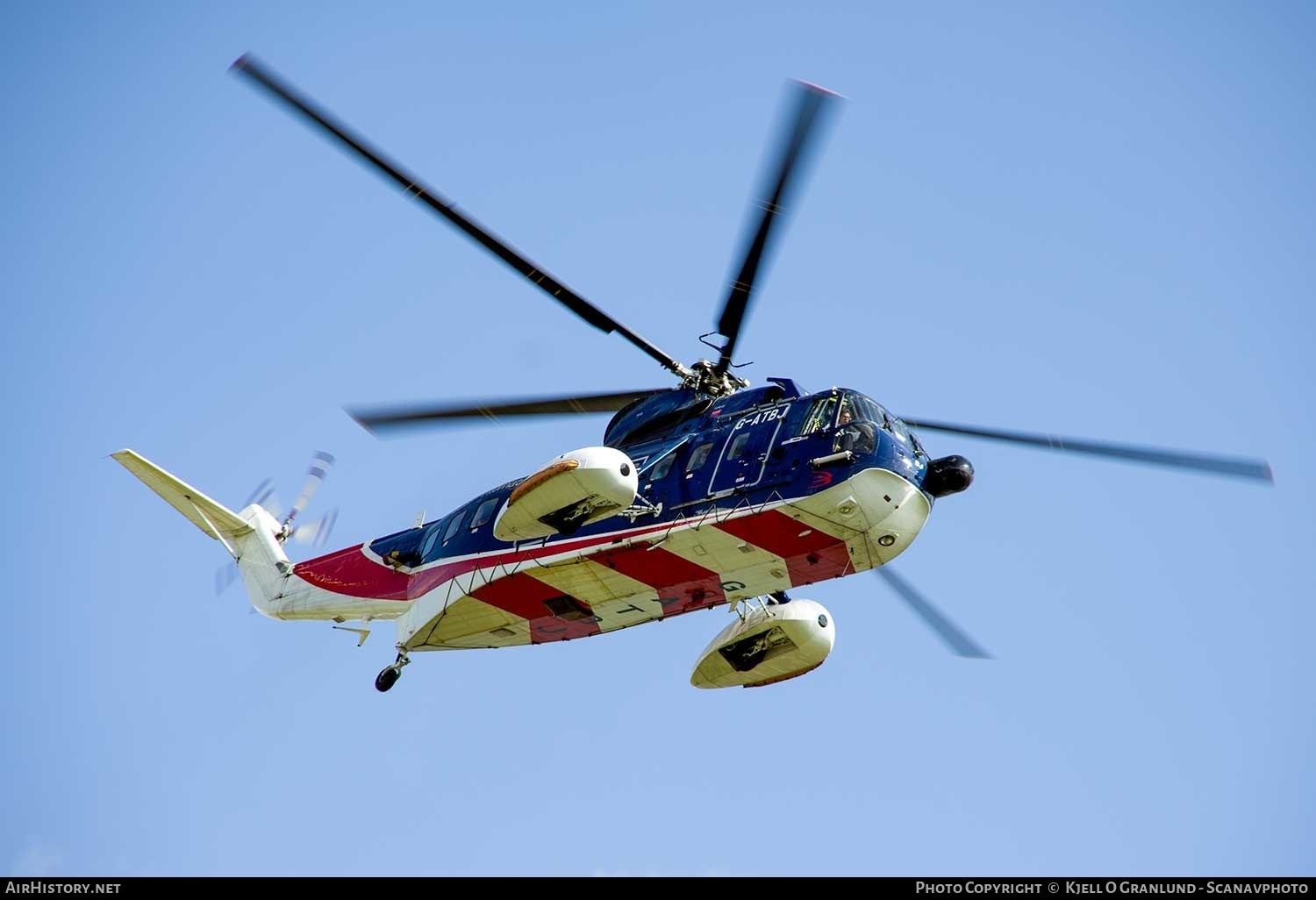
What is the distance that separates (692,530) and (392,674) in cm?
665

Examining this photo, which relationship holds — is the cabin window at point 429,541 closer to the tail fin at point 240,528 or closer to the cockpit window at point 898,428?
the tail fin at point 240,528

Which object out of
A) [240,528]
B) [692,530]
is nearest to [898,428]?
[692,530]

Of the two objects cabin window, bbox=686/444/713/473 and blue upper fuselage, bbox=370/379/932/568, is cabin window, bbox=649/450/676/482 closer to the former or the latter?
blue upper fuselage, bbox=370/379/932/568

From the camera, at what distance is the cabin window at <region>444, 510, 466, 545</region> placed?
22703mm

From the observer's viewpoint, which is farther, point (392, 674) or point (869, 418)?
point (392, 674)

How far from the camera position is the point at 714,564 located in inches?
789

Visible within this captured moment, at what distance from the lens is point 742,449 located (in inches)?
784

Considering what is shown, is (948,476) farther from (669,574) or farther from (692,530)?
(669,574)

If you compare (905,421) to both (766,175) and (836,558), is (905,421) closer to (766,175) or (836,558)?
(836,558)

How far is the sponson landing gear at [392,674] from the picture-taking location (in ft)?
75.4

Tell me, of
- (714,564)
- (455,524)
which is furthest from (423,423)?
(714,564)

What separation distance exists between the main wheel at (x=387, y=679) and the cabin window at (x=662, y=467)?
5938mm

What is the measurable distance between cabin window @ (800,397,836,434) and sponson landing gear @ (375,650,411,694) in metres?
8.21
